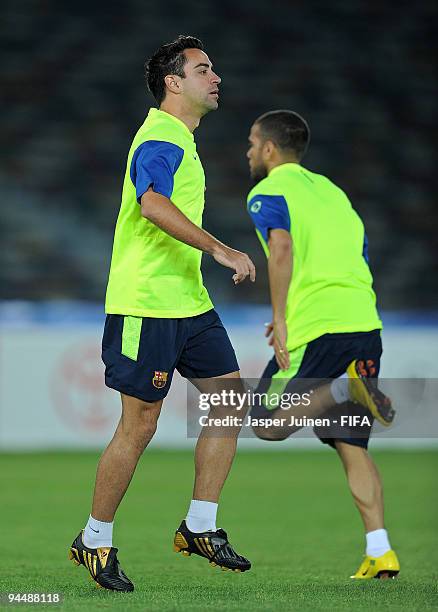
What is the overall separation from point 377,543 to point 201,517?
73cm

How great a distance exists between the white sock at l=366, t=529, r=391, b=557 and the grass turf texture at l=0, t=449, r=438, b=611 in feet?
0.40

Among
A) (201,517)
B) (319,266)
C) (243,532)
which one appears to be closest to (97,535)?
(201,517)

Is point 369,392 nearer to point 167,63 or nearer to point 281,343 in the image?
point 281,343

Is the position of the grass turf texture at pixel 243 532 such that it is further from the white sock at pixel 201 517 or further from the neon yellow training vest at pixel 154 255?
the neon yellow training vest at pixel 154 255

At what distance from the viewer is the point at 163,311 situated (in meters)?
4.01

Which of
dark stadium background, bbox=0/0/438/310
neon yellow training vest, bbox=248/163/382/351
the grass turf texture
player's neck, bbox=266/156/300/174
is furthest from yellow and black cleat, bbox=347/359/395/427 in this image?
dark stadium background, bbox=0/0/438/310

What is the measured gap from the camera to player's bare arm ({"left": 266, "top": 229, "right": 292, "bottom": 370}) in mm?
4500

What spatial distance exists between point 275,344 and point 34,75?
9.75m

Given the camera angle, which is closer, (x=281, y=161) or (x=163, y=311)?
(x=163, y=311)

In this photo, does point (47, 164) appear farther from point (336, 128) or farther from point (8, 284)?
point (336, 128)

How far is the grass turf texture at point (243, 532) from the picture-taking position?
3811mm

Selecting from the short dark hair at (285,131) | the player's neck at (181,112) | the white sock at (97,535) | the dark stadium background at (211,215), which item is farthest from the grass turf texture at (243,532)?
the short dark hair at (285,131)

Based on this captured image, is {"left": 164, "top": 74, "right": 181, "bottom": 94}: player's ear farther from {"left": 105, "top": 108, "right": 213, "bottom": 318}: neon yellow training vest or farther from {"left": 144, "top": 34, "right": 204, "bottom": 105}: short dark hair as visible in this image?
{"left": 105, "top": 108, "right": 213, "bottom": 318}: neon yellow training vest

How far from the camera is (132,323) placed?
399 cm
